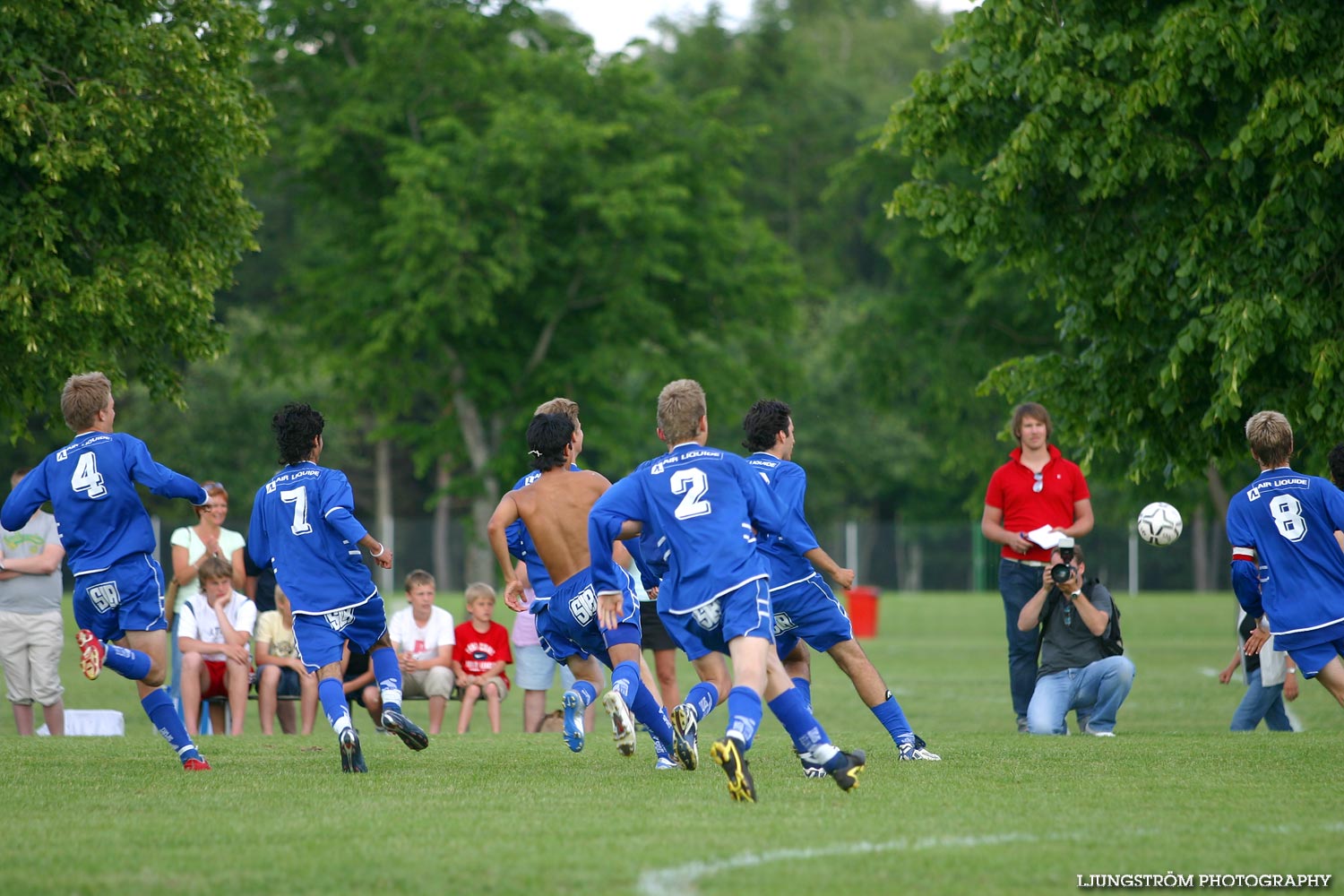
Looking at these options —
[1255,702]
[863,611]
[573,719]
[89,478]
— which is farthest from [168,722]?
[863,611]

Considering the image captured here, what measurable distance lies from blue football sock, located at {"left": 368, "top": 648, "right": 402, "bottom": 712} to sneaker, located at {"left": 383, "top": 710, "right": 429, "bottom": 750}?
211mm

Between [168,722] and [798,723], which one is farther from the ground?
[798,723]

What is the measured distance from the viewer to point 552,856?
5504 millimetres

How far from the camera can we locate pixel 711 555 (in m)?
7.06

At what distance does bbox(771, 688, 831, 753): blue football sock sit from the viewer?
23.1 feet

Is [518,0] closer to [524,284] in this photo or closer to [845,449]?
[524,284]

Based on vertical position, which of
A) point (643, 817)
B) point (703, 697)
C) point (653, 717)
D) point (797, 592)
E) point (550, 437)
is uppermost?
point (550, 437)

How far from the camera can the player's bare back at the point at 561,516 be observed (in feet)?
27.9

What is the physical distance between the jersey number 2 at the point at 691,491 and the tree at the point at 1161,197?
252 inches

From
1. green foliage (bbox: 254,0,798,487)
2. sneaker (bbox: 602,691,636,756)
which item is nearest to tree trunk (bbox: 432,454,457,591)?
green foliage (bbox: 254,0,798,487)

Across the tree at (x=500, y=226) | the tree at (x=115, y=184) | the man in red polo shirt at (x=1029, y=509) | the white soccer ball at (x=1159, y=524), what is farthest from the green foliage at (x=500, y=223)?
the white soccer ball at (x=1159, y=524)

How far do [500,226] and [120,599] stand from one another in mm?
24990

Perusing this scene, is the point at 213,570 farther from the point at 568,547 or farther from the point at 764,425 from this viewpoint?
the point at 764,425

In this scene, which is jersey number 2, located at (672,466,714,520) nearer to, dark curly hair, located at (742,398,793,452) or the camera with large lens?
dark curly hair, located at (742,398,793,452)
